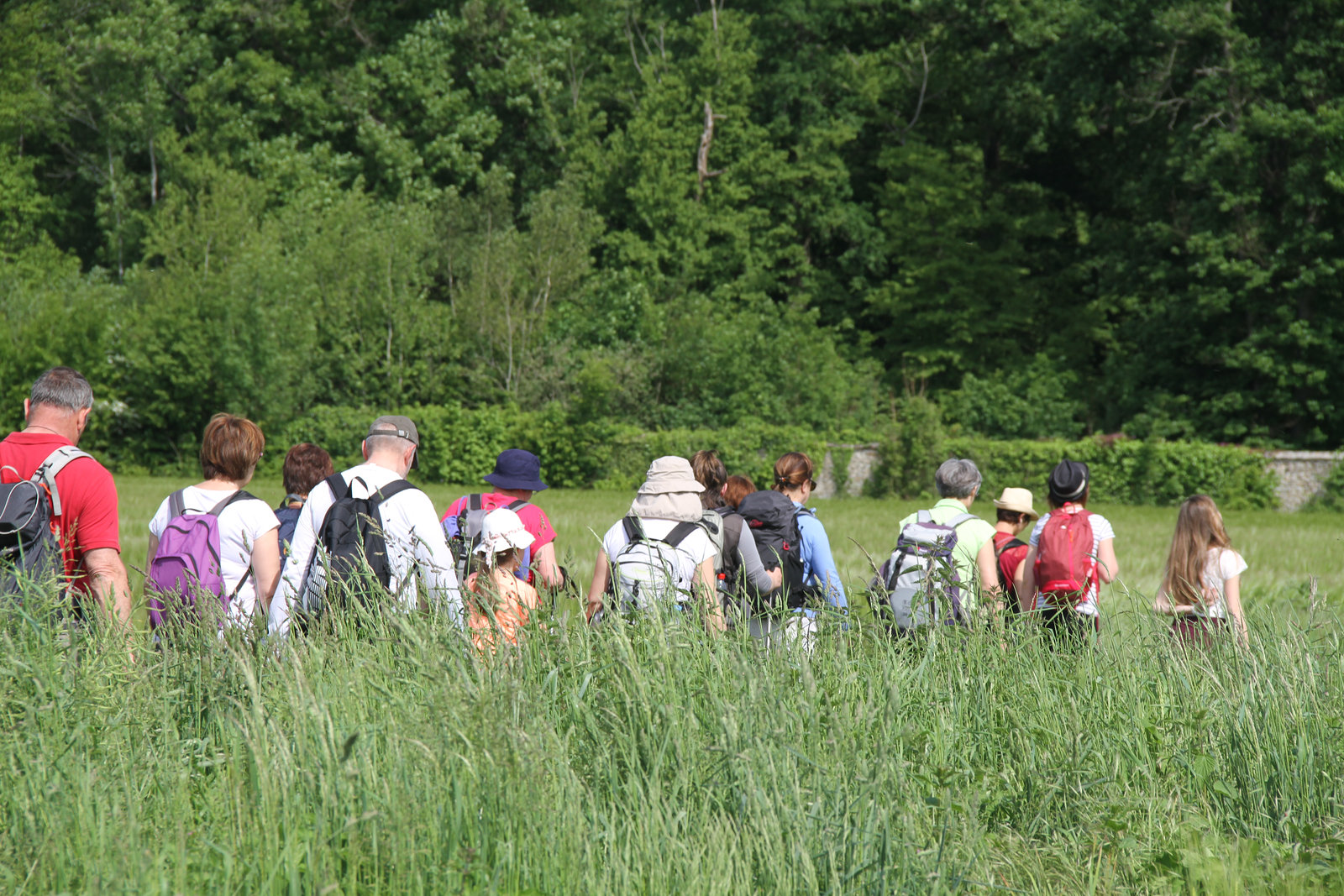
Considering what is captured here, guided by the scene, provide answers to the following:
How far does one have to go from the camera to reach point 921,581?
505 centimetres

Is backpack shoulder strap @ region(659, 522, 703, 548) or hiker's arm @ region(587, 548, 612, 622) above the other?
backpack shoulder strap @ region(659, 522, 703, 548)

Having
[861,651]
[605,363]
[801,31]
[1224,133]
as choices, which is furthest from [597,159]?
[861,651]

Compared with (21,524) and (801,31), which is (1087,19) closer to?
(801,31)

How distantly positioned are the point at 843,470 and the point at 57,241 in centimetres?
4121

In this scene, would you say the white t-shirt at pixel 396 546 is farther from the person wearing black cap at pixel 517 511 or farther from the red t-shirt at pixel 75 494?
the person wearing black cap at pixel 517 511

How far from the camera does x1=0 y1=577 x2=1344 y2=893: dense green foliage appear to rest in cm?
315

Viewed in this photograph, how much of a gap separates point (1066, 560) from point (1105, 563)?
0.79 ft

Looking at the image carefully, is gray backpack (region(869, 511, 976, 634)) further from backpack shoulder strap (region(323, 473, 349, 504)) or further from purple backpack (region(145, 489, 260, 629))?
purple backpack (region(145, 489, 260, 629))

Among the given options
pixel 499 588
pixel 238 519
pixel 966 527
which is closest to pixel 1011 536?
pixel 966 527

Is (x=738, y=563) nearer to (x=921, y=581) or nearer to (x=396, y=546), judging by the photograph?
(x=921, y=581)

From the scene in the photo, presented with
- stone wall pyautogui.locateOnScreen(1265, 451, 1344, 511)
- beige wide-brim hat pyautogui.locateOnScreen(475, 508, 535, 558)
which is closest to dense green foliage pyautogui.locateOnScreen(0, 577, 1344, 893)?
beige wide-brim hat pyautogui.locateOnScreen(475, 508, 535, 558)

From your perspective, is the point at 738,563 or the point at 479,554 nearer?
the point at 479,554

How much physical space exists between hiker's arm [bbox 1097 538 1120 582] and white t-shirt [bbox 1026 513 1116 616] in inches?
0.8

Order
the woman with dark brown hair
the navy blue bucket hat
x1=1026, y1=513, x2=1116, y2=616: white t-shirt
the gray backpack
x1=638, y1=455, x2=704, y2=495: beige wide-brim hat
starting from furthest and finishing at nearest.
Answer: the navy blue bucket hat → x1=1026, y1=513, x2=1116, y2=616: white t-shirt → the woman with dark brown hair → x1=638, y1=455, x2=704, y2=495: beige wide-brim hat → the gray backpack
